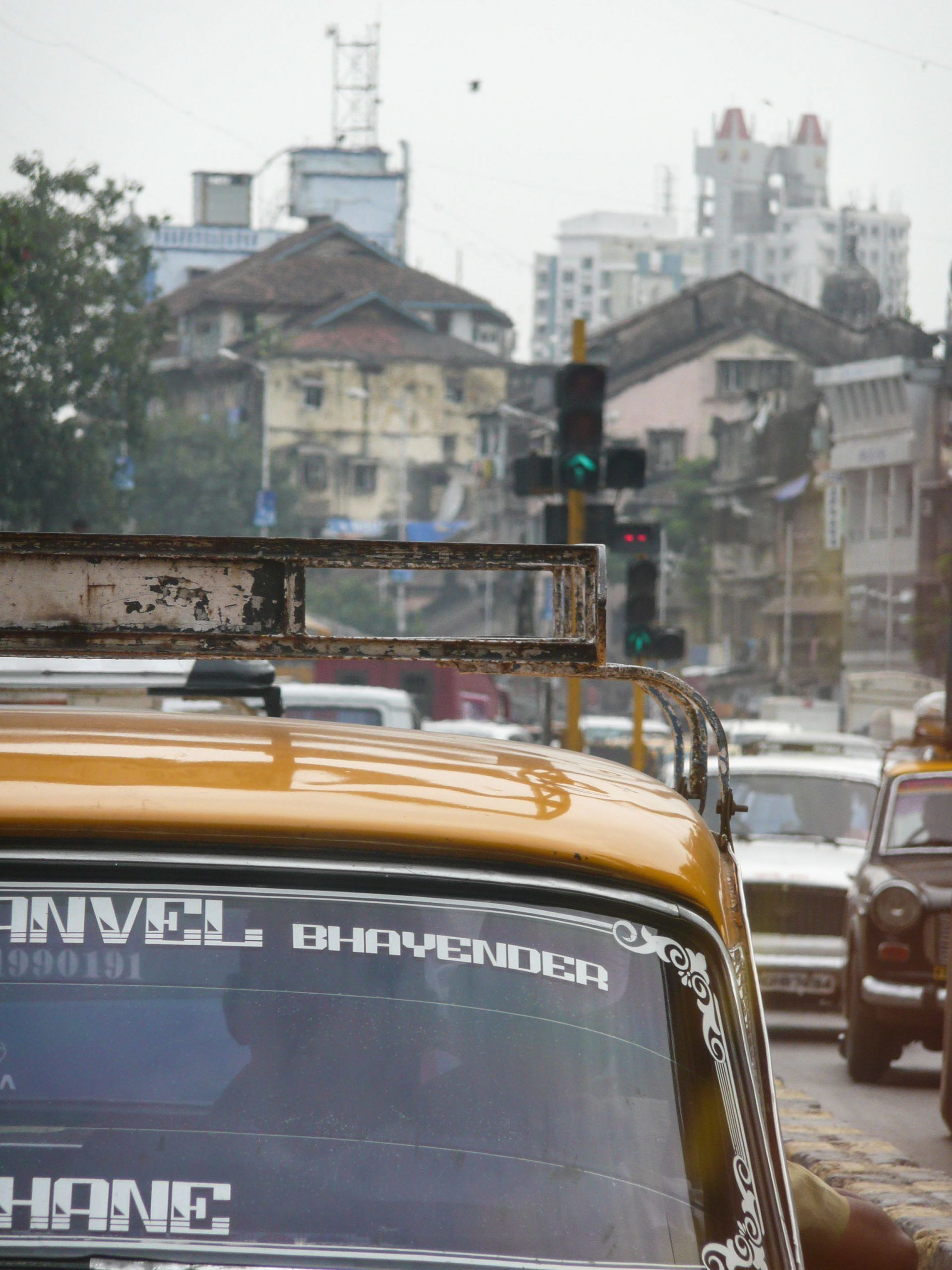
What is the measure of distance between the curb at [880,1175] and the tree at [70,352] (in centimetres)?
1708

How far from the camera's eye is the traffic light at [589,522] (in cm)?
1562

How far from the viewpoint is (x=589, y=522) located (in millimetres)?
15844

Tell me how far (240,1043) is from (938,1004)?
A: 8.20 meters

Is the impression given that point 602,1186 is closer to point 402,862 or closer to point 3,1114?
point 402,862

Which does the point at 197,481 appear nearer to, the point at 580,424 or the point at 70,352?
the point at 70,352

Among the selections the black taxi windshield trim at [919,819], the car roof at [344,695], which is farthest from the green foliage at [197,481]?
the black taxi windshield trim at [919,819]

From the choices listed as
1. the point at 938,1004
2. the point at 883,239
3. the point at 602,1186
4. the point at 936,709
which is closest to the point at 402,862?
the point at 602,1186

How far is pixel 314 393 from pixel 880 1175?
80420 millimetres

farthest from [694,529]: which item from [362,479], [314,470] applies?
[314,470]

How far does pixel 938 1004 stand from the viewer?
392 inches

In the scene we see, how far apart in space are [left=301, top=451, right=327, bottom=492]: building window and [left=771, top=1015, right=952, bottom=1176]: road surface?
74.5m

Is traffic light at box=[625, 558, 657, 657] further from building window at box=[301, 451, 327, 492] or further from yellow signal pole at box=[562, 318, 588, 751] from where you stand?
building window at box=[301, 451, 327, 492]

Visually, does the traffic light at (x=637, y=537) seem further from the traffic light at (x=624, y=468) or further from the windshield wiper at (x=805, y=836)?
the windshield wiper at (x=805, y=836)

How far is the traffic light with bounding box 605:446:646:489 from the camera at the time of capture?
15008 millimetres
